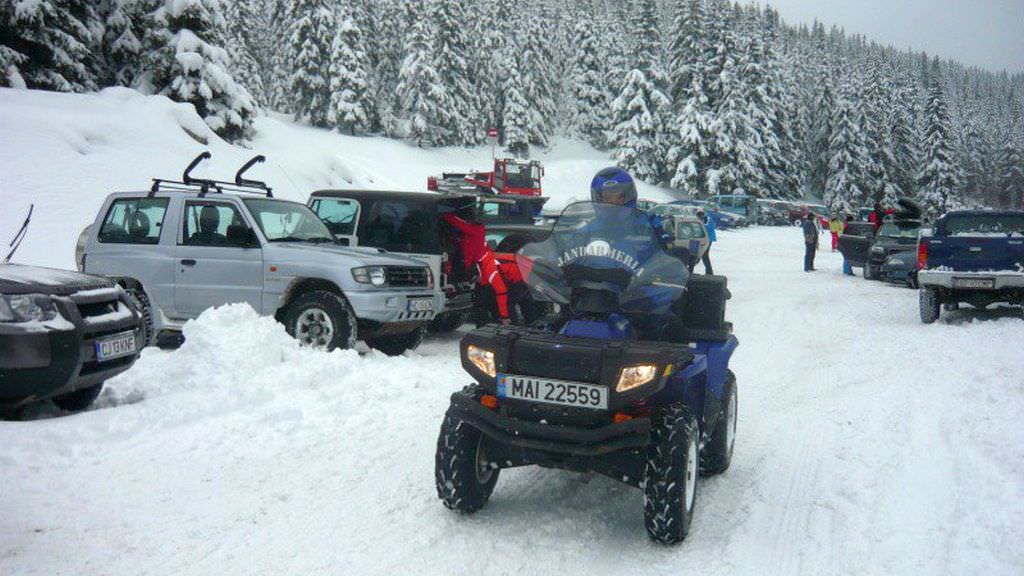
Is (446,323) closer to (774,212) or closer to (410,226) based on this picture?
(410,226)

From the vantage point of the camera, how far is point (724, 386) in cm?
546

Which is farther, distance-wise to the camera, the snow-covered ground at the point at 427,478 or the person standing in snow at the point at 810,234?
the person standing in snow at the point at 810,234

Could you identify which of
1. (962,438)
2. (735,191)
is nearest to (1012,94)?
(735,191)

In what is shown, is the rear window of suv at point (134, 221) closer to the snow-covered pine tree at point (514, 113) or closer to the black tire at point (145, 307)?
the black tire at point (145, 307)

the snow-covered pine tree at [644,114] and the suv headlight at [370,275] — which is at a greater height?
the snow-covered pine tree at [644,114]

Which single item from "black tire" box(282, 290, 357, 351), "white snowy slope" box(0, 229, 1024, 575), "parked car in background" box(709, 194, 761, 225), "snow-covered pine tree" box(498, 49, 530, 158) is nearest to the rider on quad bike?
"white snowy slope" box(0, 229, 1024, 575)

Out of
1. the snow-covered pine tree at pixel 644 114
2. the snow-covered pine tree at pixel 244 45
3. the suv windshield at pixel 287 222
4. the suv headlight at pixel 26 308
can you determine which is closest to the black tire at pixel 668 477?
the suv headlight at pixel 26 308

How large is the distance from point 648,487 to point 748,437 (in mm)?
2788

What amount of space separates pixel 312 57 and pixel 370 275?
48.4 meters

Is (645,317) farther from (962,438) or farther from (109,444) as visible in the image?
(109,444)

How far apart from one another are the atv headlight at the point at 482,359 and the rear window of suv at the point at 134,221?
6.52m

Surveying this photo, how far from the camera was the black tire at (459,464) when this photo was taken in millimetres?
4215

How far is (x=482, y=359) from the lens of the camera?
423 cm

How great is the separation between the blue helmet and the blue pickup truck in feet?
33.2
